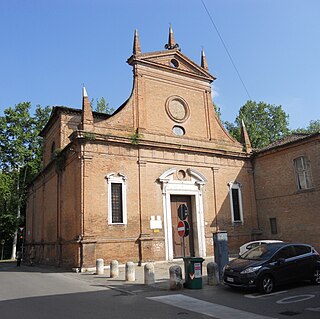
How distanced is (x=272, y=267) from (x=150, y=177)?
10662 mm

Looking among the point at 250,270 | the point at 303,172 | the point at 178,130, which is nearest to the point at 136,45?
the point at 178,130

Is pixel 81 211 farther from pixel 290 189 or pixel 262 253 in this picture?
pixel 290 189

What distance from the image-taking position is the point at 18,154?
3847 centimetres

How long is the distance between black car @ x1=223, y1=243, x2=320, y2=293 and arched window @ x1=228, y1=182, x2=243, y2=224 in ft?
37.0

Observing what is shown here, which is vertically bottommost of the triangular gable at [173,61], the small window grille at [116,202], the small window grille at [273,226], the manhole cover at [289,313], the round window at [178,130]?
the manhole cover at [289,313]

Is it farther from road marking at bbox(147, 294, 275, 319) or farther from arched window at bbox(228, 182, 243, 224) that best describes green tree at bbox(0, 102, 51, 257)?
road marking at bbox(147, 294, 275, 319)

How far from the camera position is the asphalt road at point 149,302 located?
8.09m

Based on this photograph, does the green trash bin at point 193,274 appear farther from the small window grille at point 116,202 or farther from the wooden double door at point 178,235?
the wooden double door at point 178,235

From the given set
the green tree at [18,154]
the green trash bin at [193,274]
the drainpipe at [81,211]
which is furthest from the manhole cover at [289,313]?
the green tree at [18,154]

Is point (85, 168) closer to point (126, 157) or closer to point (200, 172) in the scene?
point (126, 157)

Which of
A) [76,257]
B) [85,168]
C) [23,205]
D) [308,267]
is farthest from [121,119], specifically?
[23,205]

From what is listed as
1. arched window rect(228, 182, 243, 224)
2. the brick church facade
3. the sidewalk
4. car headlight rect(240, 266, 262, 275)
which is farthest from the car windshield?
arched window rect(228, 182, 243, 224)

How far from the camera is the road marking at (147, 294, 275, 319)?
788 cm

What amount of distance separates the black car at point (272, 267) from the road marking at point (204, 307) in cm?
174
